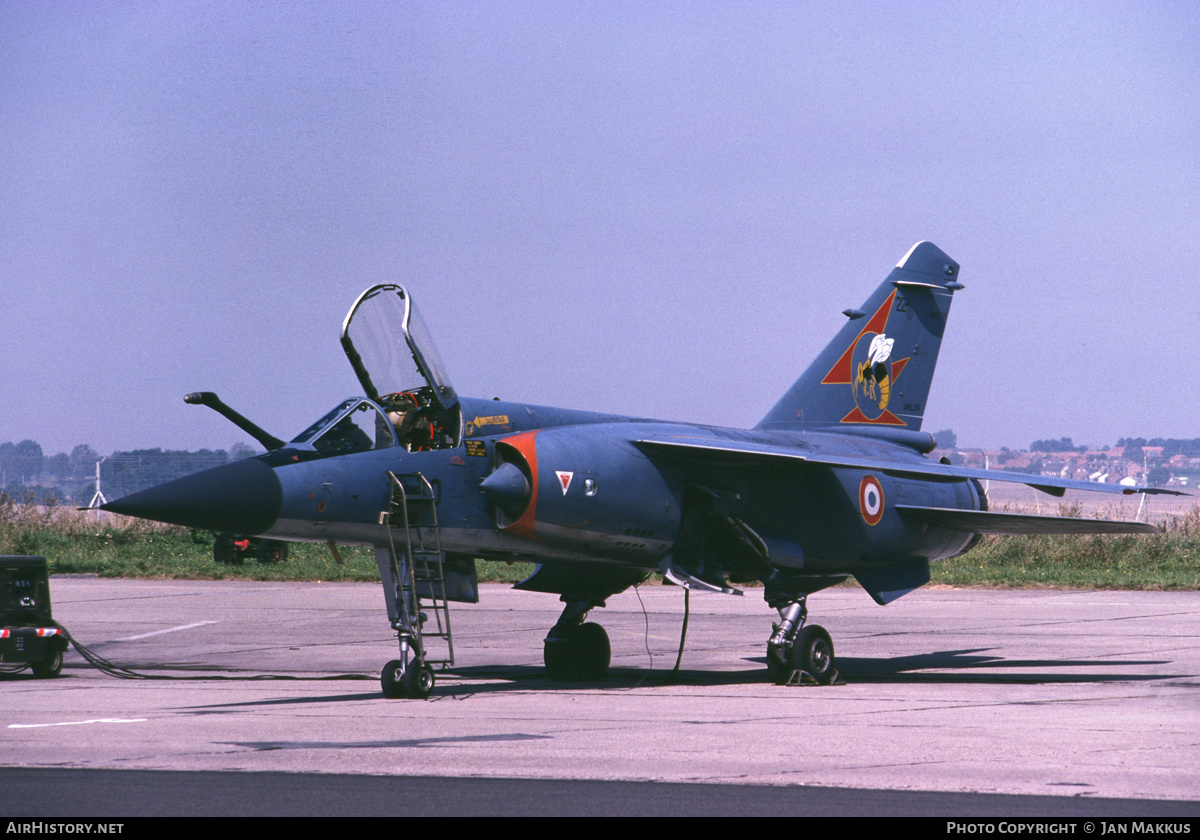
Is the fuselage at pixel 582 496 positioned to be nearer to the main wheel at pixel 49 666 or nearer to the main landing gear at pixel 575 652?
the main landing gear at pixel 575 652

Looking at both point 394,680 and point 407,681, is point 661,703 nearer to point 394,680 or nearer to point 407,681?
point 407,681

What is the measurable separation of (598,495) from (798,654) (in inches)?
115

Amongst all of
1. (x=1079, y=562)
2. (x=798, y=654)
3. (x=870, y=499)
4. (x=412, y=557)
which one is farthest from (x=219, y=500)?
(x=1079, y=562)

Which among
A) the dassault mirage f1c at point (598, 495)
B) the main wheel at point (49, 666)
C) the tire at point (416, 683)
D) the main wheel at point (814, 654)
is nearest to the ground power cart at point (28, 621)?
the main wheel at point (49, 666)

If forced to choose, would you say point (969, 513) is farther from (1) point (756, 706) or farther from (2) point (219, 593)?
(2) point (219, 593)

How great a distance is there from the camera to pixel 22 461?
428 ft

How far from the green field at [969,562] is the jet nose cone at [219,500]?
16947mm

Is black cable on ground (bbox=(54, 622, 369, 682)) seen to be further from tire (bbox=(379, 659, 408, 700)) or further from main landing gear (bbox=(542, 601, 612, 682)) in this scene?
tire (bbox=(379, 659, 408, 700))

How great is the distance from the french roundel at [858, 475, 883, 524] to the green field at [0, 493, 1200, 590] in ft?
44.3

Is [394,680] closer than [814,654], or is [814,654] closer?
[394,680]

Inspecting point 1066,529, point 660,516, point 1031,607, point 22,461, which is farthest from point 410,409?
point 22,461

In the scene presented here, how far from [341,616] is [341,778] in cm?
1492

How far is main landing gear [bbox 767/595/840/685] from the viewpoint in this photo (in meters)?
13.8

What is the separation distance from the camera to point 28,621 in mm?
14742
